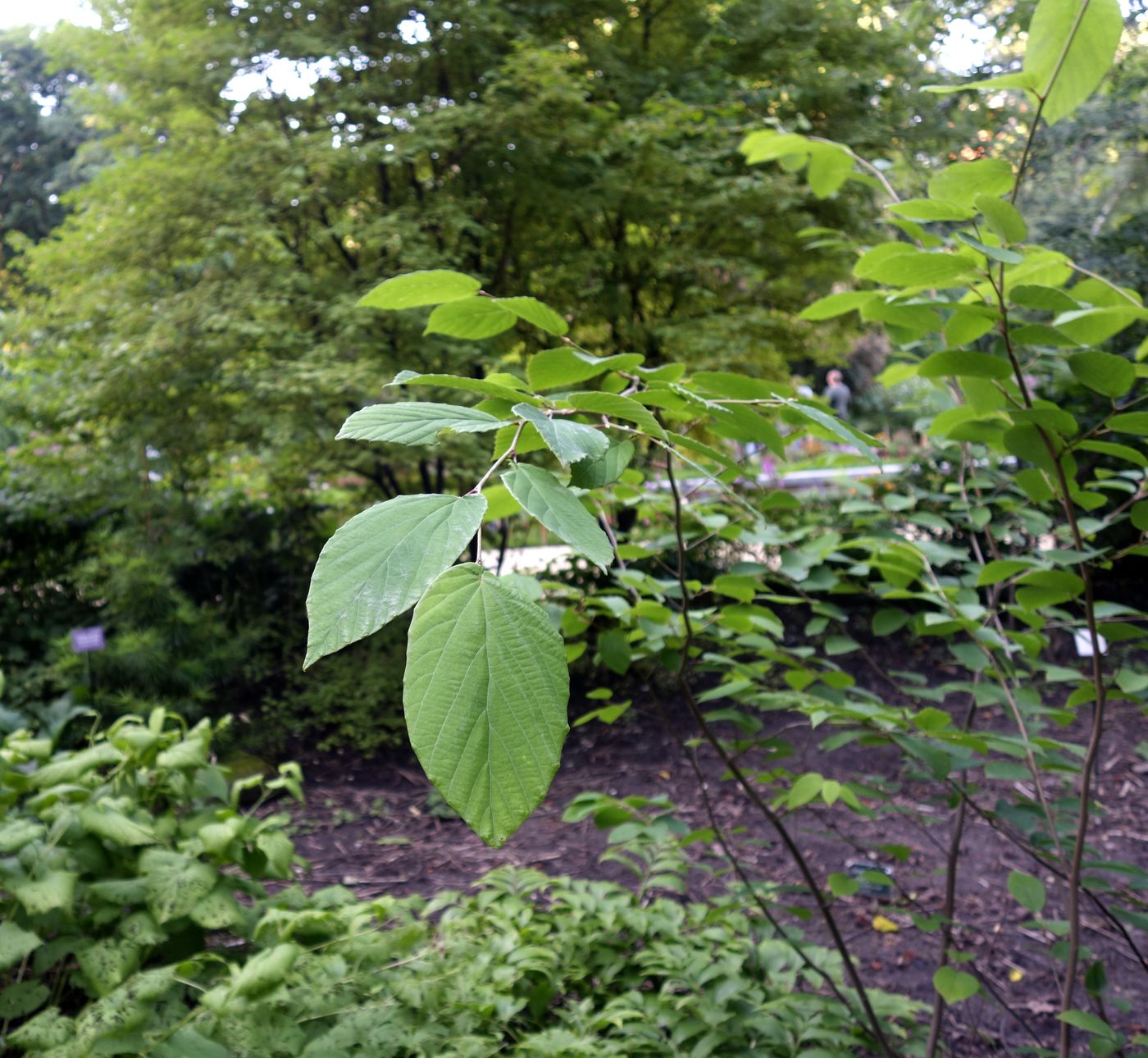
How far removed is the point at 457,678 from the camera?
1.39 feet

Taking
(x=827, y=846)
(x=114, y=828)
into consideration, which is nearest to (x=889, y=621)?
(x=114, y=828)

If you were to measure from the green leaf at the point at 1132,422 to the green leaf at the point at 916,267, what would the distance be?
211 mm

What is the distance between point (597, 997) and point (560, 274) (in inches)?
183

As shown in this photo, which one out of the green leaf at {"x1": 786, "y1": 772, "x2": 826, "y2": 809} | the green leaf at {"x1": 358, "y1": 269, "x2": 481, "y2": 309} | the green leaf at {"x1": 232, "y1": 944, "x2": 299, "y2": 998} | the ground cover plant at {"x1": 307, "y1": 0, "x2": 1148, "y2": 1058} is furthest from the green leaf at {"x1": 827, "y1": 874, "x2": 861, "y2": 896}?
the green leaf at {"x1": 358, "y1": 269, "x2": 481, "y2": 309}

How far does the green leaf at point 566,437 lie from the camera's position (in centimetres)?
50

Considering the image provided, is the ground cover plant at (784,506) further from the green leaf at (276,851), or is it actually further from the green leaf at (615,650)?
the green leaf at (276,851)

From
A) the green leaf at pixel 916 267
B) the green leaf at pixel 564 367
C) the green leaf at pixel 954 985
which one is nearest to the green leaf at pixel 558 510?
the green leaf at pixel 564 367

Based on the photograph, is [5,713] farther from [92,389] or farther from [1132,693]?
[1132,693]

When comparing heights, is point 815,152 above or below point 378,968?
above

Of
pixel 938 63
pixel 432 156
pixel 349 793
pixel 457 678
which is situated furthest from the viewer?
pixel 938 63

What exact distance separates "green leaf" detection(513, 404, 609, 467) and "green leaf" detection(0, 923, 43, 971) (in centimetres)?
147

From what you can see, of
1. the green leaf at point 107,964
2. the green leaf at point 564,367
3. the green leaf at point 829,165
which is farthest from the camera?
the green leaf at point 107,964

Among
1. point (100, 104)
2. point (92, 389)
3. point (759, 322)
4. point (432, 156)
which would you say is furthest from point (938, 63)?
point (92, 389)

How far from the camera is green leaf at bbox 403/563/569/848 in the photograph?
0.42 metres
